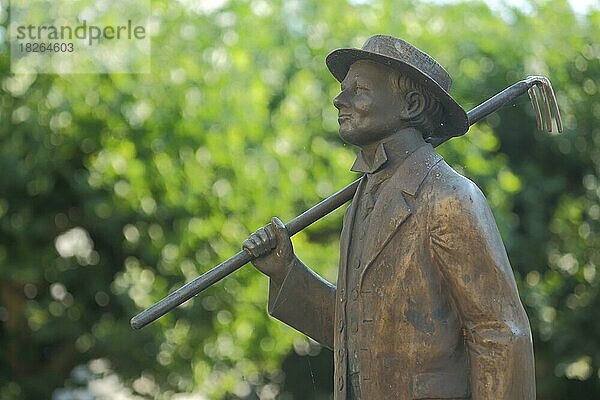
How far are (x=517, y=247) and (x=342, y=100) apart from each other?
12.4 m

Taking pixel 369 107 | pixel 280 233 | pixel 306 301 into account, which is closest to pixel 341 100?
pixel 369 107

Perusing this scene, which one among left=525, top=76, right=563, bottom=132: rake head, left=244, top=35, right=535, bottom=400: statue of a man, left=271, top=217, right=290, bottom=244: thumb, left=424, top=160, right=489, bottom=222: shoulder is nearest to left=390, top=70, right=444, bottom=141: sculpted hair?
left=244, top=35, right=535, bottom=400: statue of a man

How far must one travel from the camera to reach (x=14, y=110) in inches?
511

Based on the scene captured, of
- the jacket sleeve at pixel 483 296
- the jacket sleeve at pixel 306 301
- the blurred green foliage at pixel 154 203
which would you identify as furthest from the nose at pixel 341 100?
the blurred green foliage at pixel 154 203

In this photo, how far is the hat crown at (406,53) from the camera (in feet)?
15.6

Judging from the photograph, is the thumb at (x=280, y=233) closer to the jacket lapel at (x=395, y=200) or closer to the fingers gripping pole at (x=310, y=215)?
the fingers gripping pole at (x=310, y=215)

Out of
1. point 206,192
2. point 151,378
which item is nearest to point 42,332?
point 151,378

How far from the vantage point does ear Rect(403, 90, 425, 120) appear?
4832 millimetres

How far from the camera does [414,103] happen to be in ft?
15.9

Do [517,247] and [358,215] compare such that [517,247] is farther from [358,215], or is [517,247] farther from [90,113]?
[358,215]

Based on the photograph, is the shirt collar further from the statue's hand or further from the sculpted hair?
the statue's hand

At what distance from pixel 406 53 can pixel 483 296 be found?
A: 3.17 feet

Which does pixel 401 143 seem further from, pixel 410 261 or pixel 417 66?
pixel 410 261

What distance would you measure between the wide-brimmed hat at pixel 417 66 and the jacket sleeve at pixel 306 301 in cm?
77
